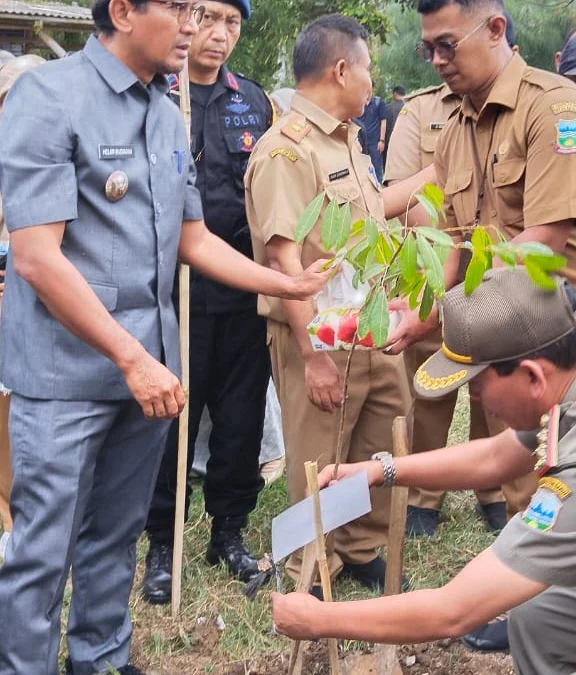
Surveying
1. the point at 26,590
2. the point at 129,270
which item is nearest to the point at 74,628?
the point at 26,590

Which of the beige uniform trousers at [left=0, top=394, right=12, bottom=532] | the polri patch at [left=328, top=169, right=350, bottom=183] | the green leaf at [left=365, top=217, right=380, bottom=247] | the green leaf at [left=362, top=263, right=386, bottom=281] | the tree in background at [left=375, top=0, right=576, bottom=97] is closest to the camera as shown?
the green leaf at [left=365, top=217, right=380, bottom=247]

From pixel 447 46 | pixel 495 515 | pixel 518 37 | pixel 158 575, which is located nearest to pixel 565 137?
pixel 447 46

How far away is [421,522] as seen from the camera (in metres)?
4.14

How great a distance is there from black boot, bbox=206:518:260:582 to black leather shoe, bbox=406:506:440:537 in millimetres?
737

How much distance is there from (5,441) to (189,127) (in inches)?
55.3

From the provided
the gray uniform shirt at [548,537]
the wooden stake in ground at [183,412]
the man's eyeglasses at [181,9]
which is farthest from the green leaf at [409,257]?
the wooden stake in ground at [183,412]

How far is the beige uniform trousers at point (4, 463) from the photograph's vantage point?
12.0 feet

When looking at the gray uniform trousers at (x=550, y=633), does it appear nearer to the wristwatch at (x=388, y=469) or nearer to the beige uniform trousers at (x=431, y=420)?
the wristwatch at (x=388, y=469)

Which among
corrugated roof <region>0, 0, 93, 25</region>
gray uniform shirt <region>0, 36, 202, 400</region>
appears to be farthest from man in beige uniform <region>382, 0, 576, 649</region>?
corrugated roof <region>0, 0, 93, 25</region>

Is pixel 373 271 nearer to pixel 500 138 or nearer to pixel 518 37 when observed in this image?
pixel 500 138

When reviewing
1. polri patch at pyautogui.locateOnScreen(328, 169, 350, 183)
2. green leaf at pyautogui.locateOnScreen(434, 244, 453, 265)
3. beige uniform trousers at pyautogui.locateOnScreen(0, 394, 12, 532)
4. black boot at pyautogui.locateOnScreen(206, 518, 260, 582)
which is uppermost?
green leaf at pyautogui.locateOnScreen(434, 244, 453, 265)

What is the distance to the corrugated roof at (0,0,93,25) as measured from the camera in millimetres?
14594

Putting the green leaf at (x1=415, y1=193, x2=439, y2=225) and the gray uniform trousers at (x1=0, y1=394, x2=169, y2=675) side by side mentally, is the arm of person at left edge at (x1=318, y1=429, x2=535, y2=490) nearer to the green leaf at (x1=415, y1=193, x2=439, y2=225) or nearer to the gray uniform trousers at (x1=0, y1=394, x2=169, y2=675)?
the gray uniform trousers at (x1=0, y1=394, x2=169, y2=675)

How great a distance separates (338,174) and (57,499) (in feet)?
4.76
